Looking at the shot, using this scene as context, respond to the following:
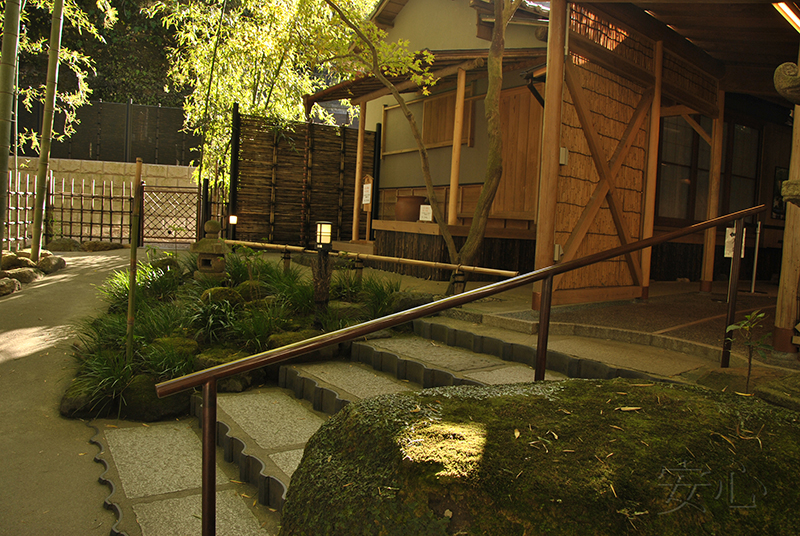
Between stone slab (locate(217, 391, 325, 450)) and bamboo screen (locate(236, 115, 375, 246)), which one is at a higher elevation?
bamboo screen (locate(236, 115, 375, 246))

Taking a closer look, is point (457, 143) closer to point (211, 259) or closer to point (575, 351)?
point (211, 259)

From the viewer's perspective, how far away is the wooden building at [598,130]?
5.67 metres

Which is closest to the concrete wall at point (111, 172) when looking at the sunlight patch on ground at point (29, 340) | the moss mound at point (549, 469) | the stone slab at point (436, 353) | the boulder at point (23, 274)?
the boulder at point (23, 274)

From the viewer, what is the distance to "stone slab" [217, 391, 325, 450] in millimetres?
3541

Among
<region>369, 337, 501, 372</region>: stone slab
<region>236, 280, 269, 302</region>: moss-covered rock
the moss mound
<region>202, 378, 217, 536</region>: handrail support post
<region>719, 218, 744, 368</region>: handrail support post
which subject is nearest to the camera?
the moss mound

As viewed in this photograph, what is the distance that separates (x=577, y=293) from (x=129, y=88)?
2026cm

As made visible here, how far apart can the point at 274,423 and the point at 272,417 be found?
0.39 ft

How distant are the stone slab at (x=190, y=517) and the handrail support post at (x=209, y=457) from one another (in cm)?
108

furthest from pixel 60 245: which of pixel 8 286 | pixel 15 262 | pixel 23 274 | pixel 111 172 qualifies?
pixel 111 172

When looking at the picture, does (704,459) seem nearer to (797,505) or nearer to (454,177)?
(797,505)

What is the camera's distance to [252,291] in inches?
254

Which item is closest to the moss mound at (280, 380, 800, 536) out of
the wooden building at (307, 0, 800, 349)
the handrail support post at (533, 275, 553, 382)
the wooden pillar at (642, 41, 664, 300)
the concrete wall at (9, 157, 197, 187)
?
the handrail support post at (533, 275, 553, 382)

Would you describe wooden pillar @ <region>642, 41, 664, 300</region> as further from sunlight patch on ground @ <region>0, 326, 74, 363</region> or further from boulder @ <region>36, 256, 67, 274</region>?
boulder @ <region>36, 256, 67, 274</region>

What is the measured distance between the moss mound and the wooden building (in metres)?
2.67
